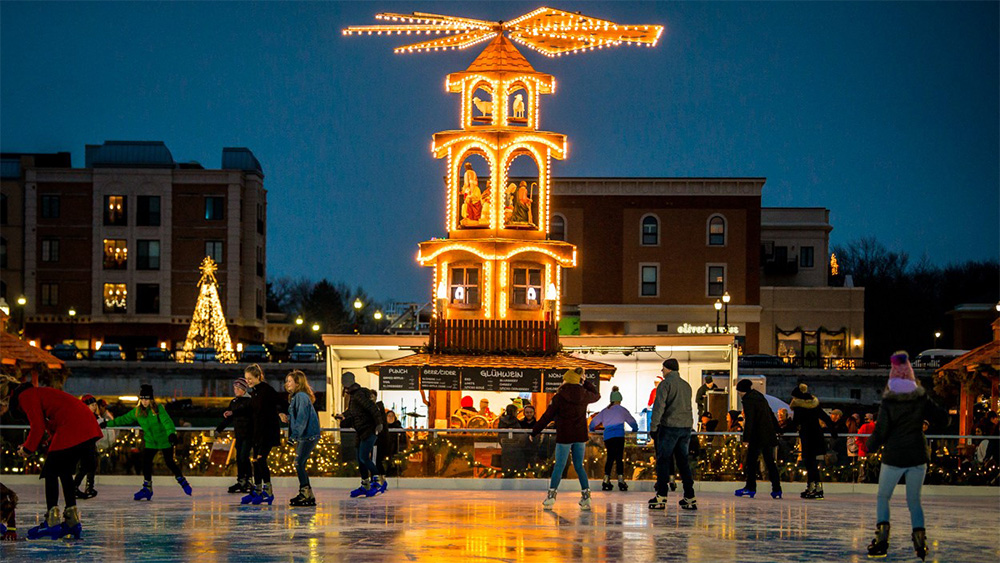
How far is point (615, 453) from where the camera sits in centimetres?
2217

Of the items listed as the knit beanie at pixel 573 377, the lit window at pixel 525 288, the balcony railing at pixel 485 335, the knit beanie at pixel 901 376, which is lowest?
the knit beanie at pixel 573 377

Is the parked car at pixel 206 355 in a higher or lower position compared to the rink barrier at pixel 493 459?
higher

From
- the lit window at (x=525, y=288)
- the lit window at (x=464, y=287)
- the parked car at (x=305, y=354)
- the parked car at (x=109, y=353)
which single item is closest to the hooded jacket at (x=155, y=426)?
the lit window at (x=464, y=287)

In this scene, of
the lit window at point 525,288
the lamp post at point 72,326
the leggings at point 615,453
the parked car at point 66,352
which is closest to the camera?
the leggings at point 615,453

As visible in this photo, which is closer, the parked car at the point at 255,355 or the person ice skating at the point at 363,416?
the person ice skating at the point at 363,416

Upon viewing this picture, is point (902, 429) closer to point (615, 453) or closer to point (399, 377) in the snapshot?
point (615, 453)

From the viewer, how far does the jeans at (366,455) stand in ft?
66.3

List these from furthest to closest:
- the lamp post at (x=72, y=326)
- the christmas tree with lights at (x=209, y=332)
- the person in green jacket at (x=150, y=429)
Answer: the lamp post at (x=72, y=326) → the christmas tree with lights at (x=209, y=332) → the person in green jacket at (x=150, y=429)

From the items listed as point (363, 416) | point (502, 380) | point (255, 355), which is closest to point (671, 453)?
point (363, 416)

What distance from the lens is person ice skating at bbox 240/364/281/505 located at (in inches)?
731

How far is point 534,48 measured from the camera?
1437 inches

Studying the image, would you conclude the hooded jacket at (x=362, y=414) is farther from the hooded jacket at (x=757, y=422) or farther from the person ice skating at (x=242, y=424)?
the hooded jacket at (x=757, y=422)

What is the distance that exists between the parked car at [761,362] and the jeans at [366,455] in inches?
2021

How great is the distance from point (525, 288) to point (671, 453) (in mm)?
17254
